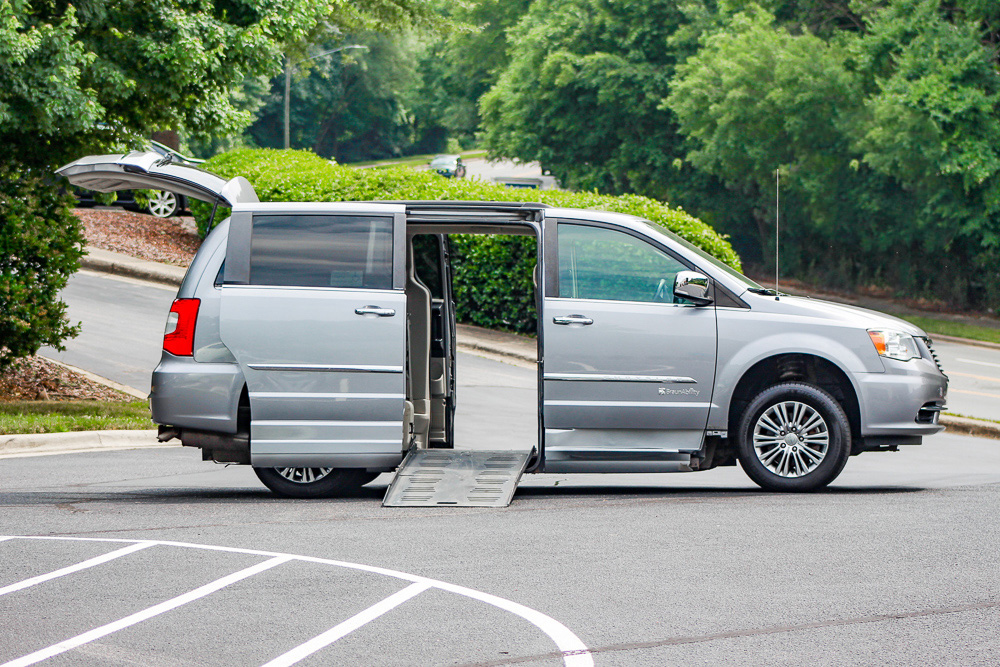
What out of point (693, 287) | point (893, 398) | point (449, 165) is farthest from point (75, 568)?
point (449, 165)

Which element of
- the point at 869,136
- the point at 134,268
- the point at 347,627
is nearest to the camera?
the point at 347,627

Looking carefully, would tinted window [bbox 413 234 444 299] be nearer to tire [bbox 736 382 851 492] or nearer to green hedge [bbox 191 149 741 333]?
tire [bbox 736 382 851 492]

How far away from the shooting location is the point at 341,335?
8250mm

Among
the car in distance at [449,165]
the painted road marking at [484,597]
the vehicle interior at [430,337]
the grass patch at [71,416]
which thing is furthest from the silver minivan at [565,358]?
the car in distance at [449,165]

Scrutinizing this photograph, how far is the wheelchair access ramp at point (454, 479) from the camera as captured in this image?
26.9 ft

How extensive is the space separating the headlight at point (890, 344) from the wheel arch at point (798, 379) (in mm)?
312

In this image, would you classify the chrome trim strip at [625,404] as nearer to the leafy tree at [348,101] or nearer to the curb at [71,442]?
the curb at [71,442]

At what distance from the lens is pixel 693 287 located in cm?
821

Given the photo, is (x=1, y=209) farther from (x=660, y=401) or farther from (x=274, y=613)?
(x=274, y=613)

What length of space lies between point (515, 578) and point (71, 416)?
7.81 m

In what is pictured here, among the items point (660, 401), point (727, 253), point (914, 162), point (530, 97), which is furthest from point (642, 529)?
point (530, 97)

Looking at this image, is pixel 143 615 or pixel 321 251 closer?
pixel 143 615

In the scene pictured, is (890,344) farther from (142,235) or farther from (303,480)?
(142,235)

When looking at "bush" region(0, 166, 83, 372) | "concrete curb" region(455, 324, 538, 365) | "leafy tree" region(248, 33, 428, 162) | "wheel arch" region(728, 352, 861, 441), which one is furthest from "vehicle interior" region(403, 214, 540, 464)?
"leafy tree" region(248, 33, 428, 162)
